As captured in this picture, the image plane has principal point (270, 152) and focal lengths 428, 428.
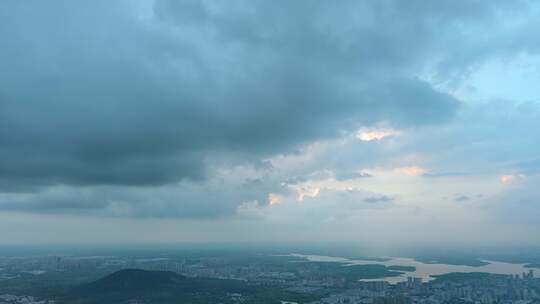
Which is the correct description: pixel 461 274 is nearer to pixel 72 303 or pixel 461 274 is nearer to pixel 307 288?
pixel 307 288

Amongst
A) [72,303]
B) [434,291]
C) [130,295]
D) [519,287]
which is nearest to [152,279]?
[130,295]

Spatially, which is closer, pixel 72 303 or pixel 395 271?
pixel 72 303

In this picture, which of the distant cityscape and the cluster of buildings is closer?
the cluster of buildings

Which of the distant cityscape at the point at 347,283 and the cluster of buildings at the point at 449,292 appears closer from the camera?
the cluster of buildings at the point at 449,292

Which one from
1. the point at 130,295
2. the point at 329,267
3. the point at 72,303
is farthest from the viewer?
the point at 329,267

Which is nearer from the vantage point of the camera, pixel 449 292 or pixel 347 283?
pixel 449 292

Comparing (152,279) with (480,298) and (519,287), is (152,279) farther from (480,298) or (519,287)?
(519,287)

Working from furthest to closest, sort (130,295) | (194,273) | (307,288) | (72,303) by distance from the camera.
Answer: (194,273) < (307,288) < (130,295) < (72,303)

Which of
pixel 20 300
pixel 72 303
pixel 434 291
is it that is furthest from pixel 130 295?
pixel 434 291

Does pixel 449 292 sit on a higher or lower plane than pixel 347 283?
higher
